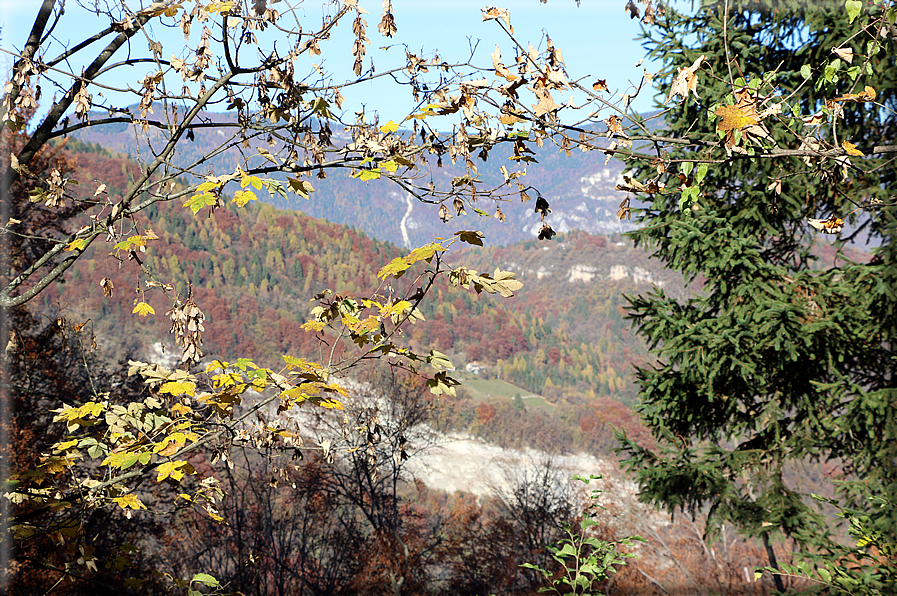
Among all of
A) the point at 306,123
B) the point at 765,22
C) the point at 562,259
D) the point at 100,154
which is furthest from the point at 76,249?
the point at 562,259

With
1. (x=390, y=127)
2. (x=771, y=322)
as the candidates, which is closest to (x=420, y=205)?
(x=771, y=322)

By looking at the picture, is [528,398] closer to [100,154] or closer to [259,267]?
[259,267]

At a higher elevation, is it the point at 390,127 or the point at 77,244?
the point at 390,127

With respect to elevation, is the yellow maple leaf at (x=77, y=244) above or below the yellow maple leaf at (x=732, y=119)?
below

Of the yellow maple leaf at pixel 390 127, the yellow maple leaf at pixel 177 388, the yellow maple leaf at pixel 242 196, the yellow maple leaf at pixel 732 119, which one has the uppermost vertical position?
the yellow maple leaf at pixel 390 127

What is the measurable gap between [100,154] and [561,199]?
135 metres

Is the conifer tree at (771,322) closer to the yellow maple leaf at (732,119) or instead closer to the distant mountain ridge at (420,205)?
the yellow maple leaf at (732,119)

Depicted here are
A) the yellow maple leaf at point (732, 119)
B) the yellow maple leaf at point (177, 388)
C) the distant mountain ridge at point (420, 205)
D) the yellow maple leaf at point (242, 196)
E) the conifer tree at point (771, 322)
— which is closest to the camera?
the yellow maple leaf at point (732, 119)

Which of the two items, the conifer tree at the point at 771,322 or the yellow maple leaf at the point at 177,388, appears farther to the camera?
the conifer tree at the point at 771,322

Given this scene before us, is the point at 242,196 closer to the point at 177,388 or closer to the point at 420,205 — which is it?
the point at 177,388

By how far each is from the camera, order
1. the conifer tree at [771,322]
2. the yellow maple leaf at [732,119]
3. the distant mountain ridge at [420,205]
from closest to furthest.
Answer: the yellow maple leaf at [732,119], the conifer tree at [771,322], the distant mountain ridge at [420,205]

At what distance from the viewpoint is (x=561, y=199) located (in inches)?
6786

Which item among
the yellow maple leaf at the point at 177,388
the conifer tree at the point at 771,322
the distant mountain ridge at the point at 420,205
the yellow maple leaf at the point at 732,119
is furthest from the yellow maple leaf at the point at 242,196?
the distant mountain ridge at the point at 420,205

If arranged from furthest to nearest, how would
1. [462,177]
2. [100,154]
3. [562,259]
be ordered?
[562,259] → [100,154] → [462,177]
